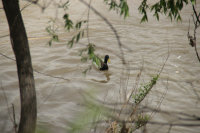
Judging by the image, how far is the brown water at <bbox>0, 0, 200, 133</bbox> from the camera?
20.1 ft

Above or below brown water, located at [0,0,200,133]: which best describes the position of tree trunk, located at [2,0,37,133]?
above

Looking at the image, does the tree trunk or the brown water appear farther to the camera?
the brown water

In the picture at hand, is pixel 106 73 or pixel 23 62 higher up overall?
pixel 23 62

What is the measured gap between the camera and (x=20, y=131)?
373 cm

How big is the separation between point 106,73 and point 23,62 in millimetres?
5321

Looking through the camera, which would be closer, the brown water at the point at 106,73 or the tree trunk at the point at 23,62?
the tree trunk at the point at 23,62

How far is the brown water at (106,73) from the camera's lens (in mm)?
6114

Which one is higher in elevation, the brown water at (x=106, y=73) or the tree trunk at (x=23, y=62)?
the tree trunk at (x=23, y=62)

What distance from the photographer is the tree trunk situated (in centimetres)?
320

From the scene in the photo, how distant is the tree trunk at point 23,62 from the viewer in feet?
10.5

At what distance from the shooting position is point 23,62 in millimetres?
3357

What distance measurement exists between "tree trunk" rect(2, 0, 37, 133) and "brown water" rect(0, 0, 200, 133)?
400 millimetres

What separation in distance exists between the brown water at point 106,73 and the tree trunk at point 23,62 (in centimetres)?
40

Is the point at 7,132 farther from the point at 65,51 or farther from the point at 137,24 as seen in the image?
the point at 137,24
